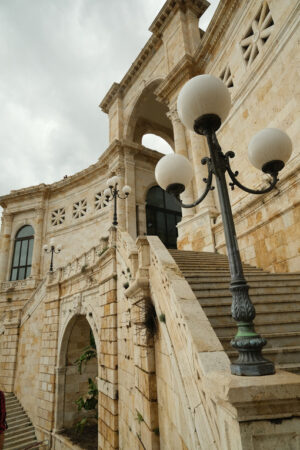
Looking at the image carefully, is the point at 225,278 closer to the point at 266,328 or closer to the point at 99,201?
the point at 266,328

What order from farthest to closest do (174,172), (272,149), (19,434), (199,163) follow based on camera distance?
(19,434) < (199,163) < (174,172) < (272,149)

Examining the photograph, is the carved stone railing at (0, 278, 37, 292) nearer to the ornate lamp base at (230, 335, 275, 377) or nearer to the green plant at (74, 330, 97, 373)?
the green plant at (74, 330, 97, 373)

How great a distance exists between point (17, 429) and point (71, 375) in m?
3.78

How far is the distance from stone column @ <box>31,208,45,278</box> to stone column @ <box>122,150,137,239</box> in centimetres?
869

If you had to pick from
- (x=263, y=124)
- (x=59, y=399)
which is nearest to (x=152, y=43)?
(x=263, y=124)

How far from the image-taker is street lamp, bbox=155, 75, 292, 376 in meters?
2.08

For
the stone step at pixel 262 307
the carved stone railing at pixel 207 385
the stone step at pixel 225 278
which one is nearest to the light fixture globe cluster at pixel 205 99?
the carved stone railing at pixel 207 385

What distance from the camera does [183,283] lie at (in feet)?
12.3

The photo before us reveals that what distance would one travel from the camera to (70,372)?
37.9 ft

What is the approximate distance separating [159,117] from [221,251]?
13.6m

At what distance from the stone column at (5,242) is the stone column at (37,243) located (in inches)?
101

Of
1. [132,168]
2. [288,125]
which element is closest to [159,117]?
[132,168]

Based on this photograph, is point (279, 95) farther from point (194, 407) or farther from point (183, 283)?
point (194, 407)

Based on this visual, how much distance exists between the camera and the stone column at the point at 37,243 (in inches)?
771
